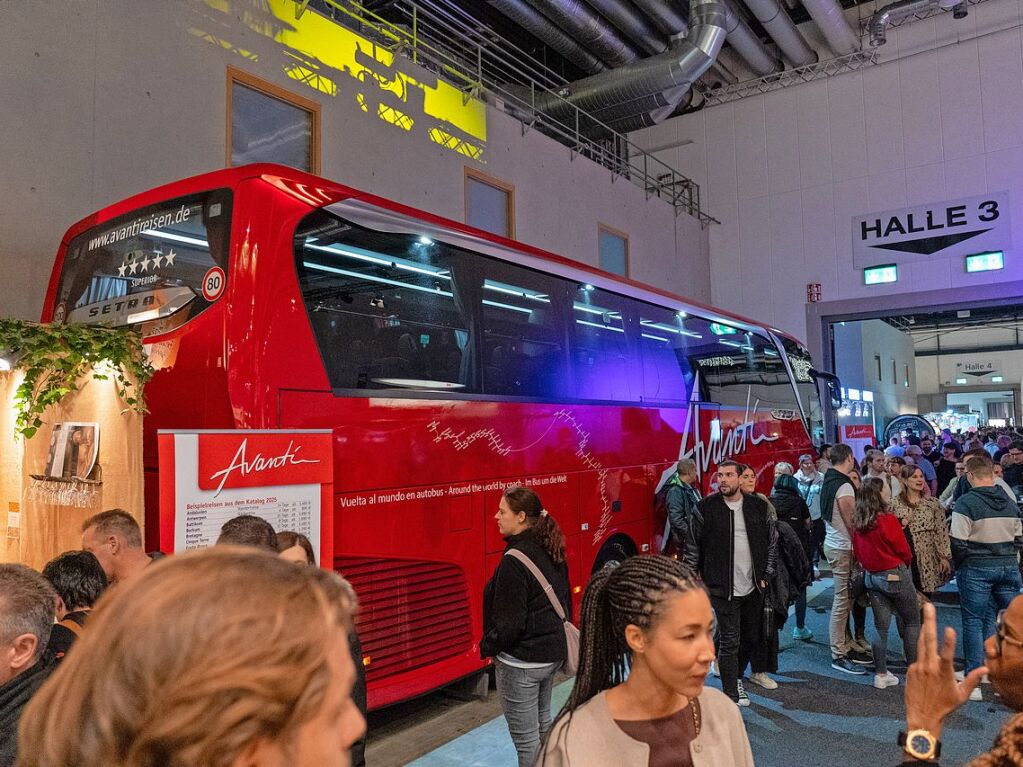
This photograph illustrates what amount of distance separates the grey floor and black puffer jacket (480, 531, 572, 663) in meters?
1.19

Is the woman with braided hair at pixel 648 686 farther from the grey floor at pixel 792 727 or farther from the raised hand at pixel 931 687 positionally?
the grey floor at pixel 792 727

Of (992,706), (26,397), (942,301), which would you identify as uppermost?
(942,301)

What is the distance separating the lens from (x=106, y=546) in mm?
3777

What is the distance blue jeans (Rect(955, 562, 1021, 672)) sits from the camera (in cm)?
567

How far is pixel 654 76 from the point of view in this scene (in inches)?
551

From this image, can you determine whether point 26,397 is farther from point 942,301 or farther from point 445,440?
point 942,301

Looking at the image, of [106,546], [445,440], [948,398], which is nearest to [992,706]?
[445,440]

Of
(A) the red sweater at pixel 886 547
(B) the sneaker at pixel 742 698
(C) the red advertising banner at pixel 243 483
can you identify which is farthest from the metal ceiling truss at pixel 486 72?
(B) the sneaker at pixel 742 698

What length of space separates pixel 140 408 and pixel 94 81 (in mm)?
4152

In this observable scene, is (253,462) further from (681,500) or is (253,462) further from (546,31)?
(546,31)

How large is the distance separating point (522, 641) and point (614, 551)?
12.5 feet

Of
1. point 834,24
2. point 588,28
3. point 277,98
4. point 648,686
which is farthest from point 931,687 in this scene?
point 834,24

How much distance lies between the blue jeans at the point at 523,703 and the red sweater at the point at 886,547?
122 inches

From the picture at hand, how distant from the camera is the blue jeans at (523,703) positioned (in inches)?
150
